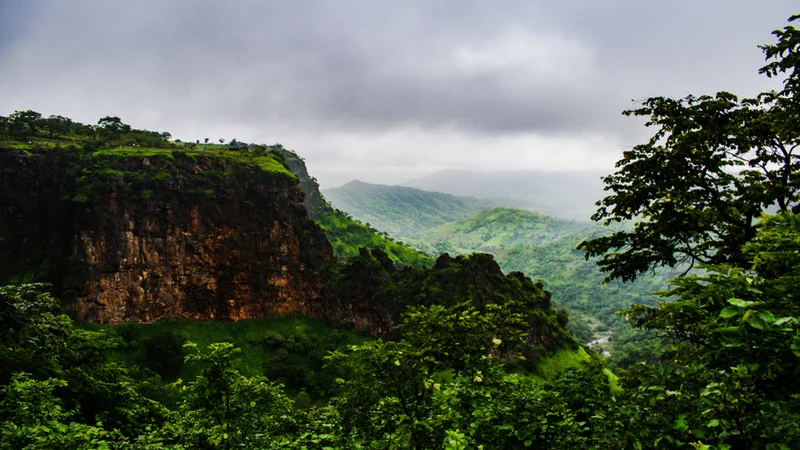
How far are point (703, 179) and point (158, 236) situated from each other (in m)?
68.6

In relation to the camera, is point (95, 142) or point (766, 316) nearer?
point (766, 316)

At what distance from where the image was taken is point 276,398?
9719 mm

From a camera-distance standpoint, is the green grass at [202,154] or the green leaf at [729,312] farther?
the green grass at [202,154]

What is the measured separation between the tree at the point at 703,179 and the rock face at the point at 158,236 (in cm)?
6454

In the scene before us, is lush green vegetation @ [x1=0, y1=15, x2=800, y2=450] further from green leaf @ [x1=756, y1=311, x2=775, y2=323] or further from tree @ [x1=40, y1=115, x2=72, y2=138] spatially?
tree @ [x1=40, y1=115, x2=72, y2=138]

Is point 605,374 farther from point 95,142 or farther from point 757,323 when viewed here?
point 95,142

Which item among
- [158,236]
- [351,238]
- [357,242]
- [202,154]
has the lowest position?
[357,242]

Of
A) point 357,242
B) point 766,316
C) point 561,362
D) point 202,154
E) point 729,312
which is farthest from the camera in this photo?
point 357,242

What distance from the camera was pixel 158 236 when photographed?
202 ft

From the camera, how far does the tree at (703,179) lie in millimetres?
10969

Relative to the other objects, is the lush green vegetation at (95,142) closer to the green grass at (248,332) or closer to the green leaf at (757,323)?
the green grass at (248,332)

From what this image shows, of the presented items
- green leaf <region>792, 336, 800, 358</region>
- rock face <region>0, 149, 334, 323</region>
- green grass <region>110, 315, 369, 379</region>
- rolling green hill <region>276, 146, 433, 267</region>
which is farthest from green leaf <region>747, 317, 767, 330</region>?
rolling green hill <region>276, 146, 433, 267</region>

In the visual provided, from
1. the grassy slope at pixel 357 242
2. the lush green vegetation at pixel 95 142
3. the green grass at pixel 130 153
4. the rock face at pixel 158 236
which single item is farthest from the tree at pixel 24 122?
the grassy slope at pixel 357 242

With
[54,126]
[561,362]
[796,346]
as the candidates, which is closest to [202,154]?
[54,126]
